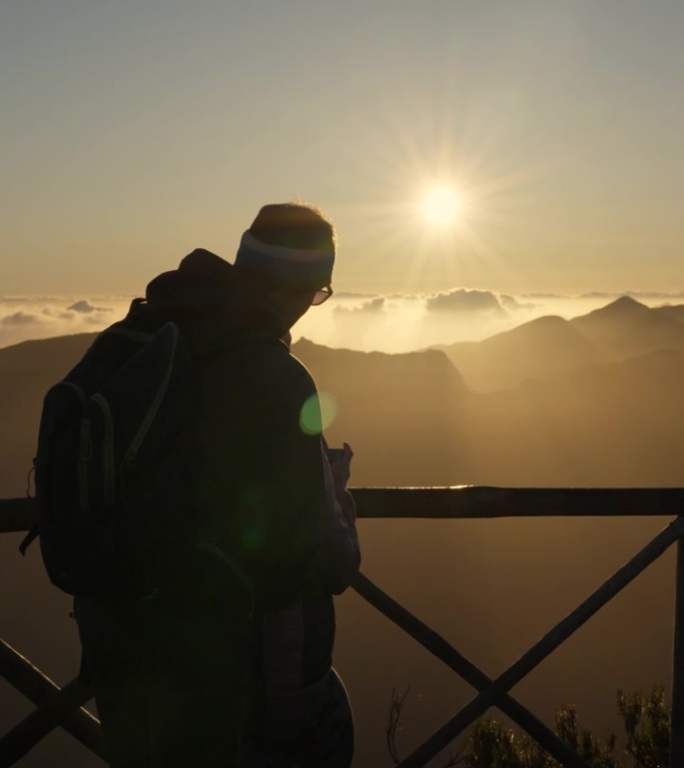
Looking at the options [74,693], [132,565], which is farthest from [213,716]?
[74,693]

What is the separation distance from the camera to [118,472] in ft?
6.01

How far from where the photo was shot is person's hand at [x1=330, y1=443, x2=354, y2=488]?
7.28 feet

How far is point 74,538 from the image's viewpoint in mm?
1838

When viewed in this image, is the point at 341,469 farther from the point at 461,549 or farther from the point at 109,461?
the point at 461,549

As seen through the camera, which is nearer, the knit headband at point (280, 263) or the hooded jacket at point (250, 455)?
the hooded jacket at point (250, 455)

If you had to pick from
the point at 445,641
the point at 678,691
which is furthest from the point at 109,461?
the point at 678,691

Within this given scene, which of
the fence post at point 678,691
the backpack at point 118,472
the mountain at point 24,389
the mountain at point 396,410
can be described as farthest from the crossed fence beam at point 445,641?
the mountain at point 396,410

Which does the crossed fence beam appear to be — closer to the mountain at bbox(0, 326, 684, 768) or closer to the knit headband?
the knit headband

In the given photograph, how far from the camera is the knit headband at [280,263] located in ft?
6.96

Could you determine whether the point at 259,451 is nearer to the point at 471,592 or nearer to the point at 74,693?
the point at 74,693

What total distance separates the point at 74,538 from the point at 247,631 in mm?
410

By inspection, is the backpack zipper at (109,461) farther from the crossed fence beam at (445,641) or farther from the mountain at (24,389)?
the mountain at (24,389)

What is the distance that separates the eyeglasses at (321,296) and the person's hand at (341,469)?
1.16ft

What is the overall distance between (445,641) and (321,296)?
5.45 feet
